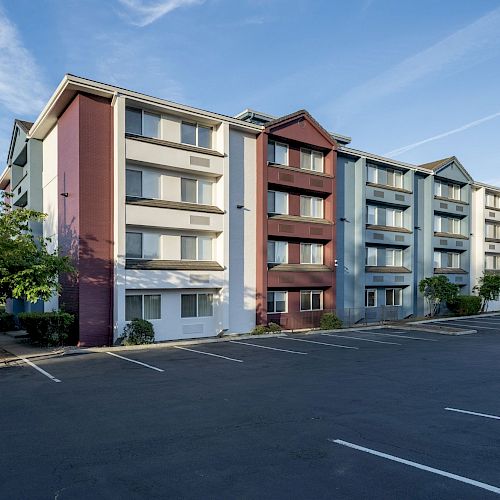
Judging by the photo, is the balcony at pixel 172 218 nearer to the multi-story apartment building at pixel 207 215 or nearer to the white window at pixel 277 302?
the multi-story apartment building at pixel 207 215

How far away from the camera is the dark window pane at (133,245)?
816 inches

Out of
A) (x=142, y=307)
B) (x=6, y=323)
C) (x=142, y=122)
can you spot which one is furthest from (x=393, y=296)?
(x=6, y=323)

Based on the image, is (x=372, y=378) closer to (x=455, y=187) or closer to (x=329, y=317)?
(x=329, y=317)

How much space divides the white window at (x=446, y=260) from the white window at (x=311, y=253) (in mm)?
14080

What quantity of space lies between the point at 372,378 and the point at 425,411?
3.47 metres

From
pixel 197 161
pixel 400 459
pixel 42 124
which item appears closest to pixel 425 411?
pixel 400 459

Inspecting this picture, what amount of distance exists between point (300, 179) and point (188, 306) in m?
10.3

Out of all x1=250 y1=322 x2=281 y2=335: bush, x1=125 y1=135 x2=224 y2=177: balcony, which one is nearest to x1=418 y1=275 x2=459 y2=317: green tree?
x1=250 y1=322 x2=281 y2=335: bush

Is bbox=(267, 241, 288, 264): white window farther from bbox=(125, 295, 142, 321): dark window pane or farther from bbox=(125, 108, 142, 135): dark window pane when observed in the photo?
bbox=(125, 108, 142, 135): dark window pane

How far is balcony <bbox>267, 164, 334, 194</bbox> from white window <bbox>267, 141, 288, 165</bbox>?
63 centimetres

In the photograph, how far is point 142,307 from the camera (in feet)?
68.7

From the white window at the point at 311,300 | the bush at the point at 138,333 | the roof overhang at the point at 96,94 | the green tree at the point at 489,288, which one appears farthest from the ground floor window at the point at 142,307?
the green tree at the point at 489,288

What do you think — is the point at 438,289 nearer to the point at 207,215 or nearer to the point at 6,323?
the point at 207,215

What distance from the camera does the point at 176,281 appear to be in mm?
21562
